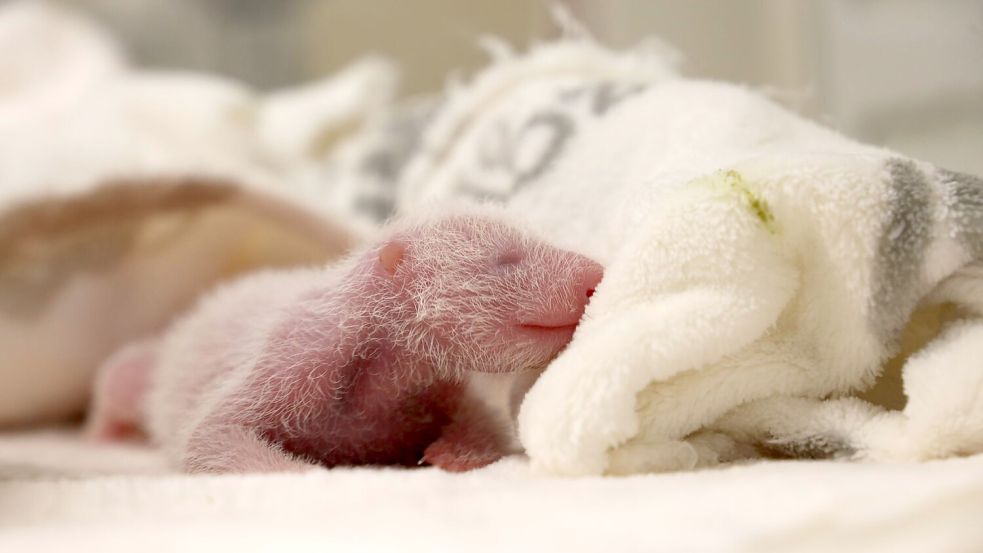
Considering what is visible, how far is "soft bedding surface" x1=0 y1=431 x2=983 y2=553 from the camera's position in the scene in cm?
38

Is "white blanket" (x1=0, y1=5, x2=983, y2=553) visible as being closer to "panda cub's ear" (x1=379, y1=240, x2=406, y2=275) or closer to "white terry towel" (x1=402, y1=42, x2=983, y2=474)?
"white terry towel" (x1=402, y1=42, x2=983, y2=474)

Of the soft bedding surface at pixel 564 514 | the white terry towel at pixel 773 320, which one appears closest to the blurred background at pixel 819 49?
the white terry towel at pixel 773 320

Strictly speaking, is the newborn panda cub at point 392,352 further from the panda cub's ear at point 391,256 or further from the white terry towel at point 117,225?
the white terry towel at point 117,225

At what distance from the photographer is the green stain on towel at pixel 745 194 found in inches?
21.0

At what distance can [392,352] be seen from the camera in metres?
0.70

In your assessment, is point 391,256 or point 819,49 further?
point 819,49

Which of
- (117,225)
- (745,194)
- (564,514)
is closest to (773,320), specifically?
(745,194)

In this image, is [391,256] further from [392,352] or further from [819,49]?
[819,49]

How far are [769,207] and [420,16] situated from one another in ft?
4.96

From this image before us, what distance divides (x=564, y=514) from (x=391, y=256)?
0.32m

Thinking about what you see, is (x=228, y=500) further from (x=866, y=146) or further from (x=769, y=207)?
(x=866, y=146)

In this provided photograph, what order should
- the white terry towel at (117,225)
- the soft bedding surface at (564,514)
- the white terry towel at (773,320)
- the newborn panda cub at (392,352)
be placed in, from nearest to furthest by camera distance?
the soft bedding surface at (564,514) < the white terry towel at (773,320) < the newborn panda cub at (392,352) < the white terry towel at (117,225)

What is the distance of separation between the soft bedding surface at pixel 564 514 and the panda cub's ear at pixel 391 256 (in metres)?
0.20

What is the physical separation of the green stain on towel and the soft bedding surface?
0.15 metres
